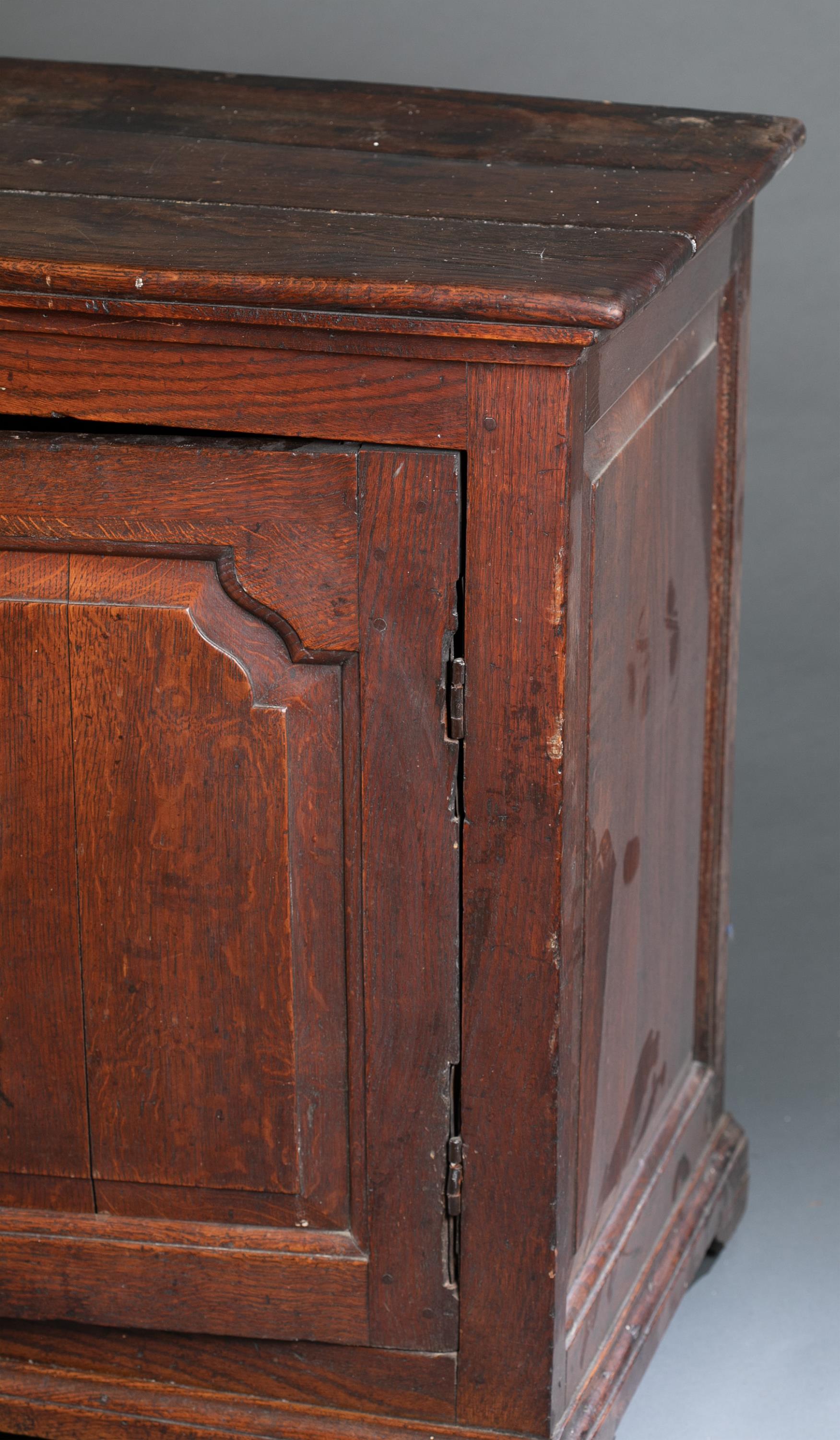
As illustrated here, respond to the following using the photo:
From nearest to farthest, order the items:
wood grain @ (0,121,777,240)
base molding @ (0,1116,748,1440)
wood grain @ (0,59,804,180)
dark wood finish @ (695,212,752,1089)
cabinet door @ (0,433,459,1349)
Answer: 1. cabinet door @ (0,433,459,1349)
2. wood grain @ (0,121,777,240)
3. base molding @ (0,1116,748,1440)
4. wood grain @ (0,59,804,180)
5. dark wood finish @ (695,212,752,1089)

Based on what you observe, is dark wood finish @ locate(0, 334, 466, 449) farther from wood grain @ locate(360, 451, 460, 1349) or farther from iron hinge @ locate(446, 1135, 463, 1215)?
iron hinge @ locate(446, 1135, 463, 1215)

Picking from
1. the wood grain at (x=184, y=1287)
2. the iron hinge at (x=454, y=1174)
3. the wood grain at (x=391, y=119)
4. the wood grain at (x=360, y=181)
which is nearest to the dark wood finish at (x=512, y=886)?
the iron hinge at (x=454, y=1174)

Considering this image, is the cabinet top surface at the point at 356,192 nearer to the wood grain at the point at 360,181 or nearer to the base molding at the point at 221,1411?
the wood grain at the point at 360,181

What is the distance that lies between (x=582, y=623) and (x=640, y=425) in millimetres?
215

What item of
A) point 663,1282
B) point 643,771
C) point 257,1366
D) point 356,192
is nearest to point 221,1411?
point 257,1366

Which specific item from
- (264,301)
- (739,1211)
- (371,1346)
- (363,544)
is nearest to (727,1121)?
(739,1211)

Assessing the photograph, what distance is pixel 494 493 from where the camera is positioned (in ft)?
5.04

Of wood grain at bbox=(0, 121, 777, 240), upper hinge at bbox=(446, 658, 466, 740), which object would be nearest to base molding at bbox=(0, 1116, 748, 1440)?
upper hinge at bbox=(446, 658, 466, 740)

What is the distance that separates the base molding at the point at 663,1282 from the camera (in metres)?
1.88

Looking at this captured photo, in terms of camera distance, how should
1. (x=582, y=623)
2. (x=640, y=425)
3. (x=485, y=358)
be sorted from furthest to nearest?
(x=640, y=425) → (x=582, y=623) → (x=485, y=358)

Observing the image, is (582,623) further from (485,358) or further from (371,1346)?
(371,1346)

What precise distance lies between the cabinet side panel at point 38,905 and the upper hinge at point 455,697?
30cm

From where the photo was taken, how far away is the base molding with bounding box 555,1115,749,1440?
1.88 m

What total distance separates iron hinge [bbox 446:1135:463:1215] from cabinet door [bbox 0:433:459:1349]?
0.03ft
